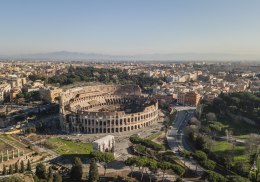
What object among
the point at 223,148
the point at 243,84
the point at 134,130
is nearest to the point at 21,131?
the point at 134,130

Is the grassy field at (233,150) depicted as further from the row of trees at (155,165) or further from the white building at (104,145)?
the white building at (104,145)

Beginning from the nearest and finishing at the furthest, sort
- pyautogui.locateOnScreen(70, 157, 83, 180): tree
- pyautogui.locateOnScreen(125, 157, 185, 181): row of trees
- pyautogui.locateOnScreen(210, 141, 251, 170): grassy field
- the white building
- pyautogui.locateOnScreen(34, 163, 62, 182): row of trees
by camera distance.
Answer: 1. pyautogui.locateOnScreen(34, 163, 62, 182): row of trees
2. pyautogui.locateOnScreen(125, 157, 185, 181): row of trees
3. pyautogui.locateOnScreen(70, 157, 83, 180): tree
4. pyautogui.locateOnScreen(210, 141, 251, 170): grassy field
5. the white building

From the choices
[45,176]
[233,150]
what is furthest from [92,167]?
[233,150]

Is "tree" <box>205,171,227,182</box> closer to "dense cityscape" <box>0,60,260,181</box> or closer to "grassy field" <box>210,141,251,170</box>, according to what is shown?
"dense cityscape" <box>0,60,260,181</box>

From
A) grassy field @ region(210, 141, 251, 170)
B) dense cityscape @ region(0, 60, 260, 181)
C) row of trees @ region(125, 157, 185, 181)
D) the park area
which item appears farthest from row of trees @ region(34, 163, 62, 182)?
grassy field @ region(210, 141, 251, 170)

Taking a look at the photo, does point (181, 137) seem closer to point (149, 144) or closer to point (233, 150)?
point (233, 150)

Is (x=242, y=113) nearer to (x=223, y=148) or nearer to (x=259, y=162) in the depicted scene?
(x=223, y=148)
